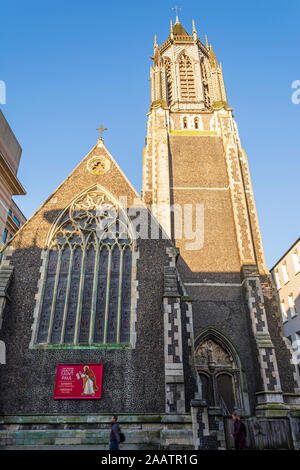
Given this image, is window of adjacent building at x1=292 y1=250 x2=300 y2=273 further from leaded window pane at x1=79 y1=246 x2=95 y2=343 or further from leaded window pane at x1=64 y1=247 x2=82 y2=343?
leaded window pane at x1=64 y1=247 x2=82 y2=343

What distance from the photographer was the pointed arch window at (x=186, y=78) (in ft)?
102

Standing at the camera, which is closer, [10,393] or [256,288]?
[10,393]

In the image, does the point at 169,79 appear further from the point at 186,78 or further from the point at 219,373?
the point at 219,373

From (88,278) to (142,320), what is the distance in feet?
10.2

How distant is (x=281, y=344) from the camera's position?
60.0ft

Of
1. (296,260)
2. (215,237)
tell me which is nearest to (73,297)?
(215,237)

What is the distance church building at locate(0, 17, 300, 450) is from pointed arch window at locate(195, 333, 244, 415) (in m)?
0.07

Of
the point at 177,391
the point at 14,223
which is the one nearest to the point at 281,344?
the point at 177,391

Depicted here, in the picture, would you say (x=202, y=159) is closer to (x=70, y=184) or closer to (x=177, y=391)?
(x=70, y=184)

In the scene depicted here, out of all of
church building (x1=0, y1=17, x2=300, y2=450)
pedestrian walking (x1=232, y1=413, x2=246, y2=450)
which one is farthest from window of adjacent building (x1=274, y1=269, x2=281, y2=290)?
pedestrian walking (x1=232, y1=413, x2=246, y2=450)

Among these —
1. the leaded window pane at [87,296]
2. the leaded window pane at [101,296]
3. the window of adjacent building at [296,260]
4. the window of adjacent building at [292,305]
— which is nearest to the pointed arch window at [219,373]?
the leaded window pane at [101,296]

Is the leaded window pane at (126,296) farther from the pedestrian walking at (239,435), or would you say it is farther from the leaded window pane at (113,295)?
the pedestrian walking at (239,435)

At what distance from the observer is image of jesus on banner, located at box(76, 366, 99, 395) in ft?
39.9
